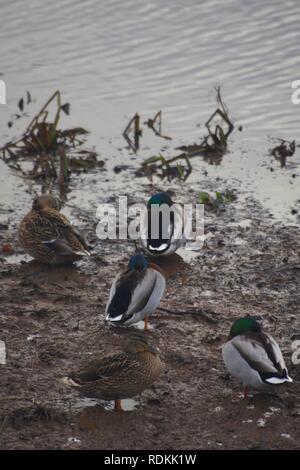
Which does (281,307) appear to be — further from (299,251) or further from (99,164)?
(99,164)

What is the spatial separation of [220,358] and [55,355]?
3.74 feet

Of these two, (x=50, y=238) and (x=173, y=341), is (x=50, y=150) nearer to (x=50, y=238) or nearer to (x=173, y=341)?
(x=50, y=238)

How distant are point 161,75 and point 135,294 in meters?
6.32

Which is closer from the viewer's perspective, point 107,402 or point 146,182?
point 107,402

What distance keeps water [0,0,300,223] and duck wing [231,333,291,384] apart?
124 inches

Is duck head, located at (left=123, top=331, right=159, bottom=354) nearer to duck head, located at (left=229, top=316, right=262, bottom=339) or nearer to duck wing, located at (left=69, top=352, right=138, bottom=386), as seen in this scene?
duck wing, located at (left=69, top=352, right=138, bottom=386)

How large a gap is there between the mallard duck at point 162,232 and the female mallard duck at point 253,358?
216 cm

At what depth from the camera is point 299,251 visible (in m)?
8.91

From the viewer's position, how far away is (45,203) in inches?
358

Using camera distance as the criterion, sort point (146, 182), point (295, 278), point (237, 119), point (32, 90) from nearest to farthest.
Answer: point (295, 278)
point (146, 182)
point (237, 119)
point (32, 90)

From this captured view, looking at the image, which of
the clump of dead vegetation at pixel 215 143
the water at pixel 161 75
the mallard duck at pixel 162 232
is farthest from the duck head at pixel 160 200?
the clump of dead vegetation at pixel 215 143

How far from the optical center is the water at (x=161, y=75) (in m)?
10.7
